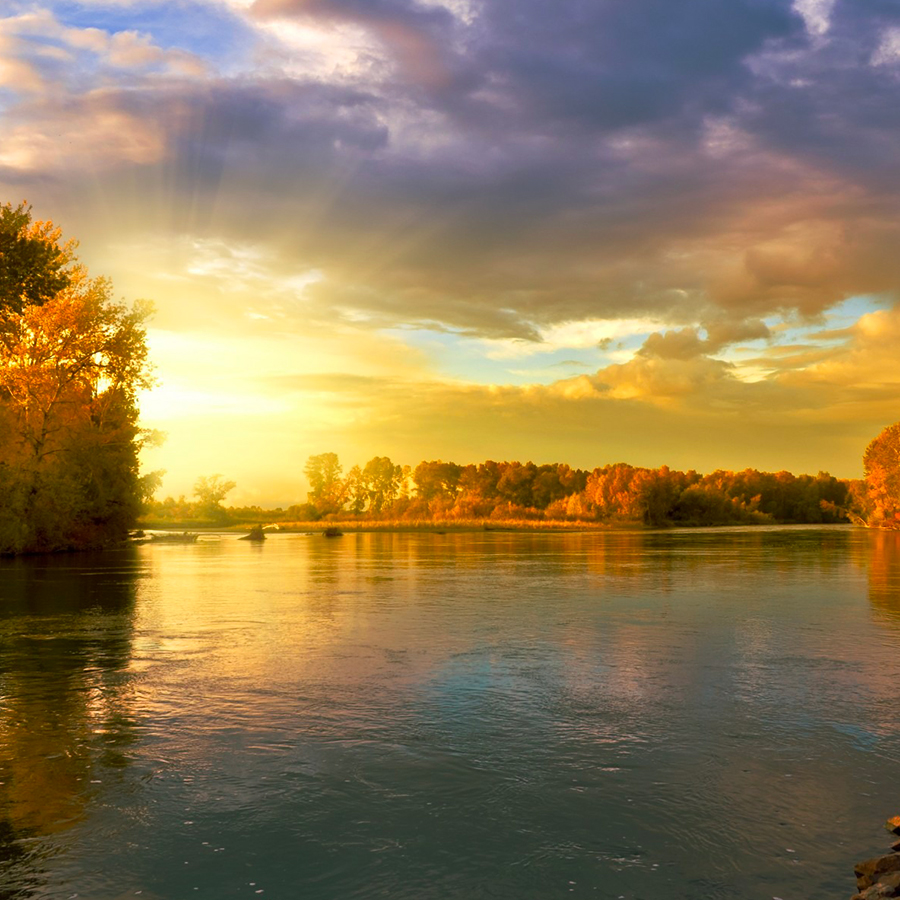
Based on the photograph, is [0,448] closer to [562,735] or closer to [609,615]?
[609,615]

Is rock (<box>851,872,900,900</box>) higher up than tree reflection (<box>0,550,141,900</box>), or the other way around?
rock (<box>851,872,900,900</box>)

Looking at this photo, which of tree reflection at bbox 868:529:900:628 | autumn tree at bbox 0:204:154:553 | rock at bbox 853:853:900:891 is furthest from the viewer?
autumn tree at bbox 0:204:154:553

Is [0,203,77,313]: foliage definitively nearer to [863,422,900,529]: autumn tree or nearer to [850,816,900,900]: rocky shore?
[850,816,900,900]: rocky shore

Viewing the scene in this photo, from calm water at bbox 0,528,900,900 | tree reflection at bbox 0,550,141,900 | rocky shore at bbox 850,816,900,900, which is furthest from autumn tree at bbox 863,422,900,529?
rocky shore at bbox 850,816,900,900

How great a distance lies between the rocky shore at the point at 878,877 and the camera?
7059mm

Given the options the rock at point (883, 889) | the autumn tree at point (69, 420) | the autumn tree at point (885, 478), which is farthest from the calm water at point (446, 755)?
the autumn tree at point (885, 478)

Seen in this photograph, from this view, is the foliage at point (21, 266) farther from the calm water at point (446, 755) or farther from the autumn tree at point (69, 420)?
the autumn tree at point (69, 420)

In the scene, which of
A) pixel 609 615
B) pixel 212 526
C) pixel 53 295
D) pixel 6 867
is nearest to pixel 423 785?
pixel 6 867

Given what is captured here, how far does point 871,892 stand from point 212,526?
16742cm

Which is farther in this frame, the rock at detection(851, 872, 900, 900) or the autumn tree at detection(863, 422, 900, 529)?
the autumn tree at detection(863, 422, 900, 529)

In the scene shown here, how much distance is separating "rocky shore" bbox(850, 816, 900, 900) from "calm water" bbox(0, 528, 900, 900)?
29cm

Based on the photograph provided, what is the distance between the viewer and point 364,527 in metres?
147

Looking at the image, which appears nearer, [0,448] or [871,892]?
[871,892]

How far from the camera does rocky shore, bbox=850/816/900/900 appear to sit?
7.06 meters
